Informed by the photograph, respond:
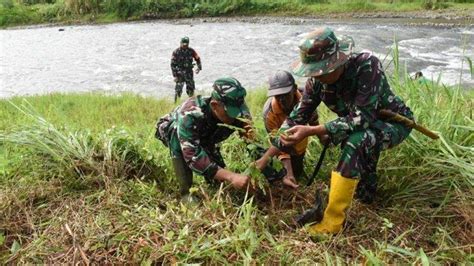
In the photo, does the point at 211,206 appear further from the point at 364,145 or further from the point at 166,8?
the point at 166,8

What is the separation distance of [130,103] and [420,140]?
20.1 feet

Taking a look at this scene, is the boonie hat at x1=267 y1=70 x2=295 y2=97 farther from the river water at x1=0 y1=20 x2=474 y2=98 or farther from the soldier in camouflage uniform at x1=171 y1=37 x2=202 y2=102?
the river water at x1=0 y1=20 x2=474 y2=98

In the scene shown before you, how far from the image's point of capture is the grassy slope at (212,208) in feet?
8.21

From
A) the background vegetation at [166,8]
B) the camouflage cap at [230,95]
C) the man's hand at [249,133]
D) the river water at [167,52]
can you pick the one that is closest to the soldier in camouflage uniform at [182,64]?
the river water at [167,52]

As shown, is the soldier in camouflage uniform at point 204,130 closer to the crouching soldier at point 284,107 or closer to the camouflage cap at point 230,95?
the camouflage cap at point 230,95

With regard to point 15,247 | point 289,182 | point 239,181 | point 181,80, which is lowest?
point 181,80

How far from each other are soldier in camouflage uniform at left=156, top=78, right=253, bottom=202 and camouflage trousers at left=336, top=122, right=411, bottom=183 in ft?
1.86

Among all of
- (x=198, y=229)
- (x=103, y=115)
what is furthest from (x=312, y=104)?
(x=103, y=115)

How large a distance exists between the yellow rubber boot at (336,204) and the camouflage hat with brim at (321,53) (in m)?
0.59

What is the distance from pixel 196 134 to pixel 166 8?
866 inches

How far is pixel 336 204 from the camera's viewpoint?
111 inches

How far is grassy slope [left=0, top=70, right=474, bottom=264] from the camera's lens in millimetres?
2504

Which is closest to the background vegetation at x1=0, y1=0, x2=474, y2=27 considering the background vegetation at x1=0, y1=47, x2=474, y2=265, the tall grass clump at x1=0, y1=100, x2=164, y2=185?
the background vegetation at x1=0, y1=47, x2=474, y2=265

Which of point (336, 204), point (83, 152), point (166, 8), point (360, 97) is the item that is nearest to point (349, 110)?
point (360, 97)
